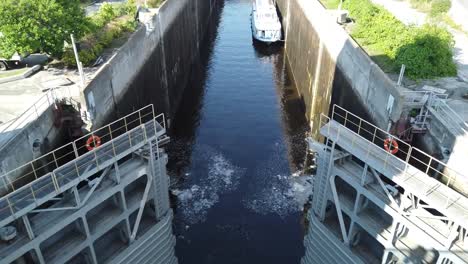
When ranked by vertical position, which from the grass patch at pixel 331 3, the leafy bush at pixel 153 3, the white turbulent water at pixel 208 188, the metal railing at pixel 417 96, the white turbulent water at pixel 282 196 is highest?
the leafy bush at pixel 153 3

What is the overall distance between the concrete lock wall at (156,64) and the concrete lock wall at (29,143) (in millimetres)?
1785

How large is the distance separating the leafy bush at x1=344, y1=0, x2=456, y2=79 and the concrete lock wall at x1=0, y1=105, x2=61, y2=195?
17266mm

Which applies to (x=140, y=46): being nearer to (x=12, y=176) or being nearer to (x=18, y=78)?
(x=18, y=78)

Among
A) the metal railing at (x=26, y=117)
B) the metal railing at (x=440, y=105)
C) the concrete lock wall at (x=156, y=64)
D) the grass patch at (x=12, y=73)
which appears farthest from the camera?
the grass patch at (x=12, y=73)

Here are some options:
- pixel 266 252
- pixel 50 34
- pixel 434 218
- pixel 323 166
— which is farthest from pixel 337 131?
pixel 50 34

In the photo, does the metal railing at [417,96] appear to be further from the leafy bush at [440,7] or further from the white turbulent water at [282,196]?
the leafy bush at [440,7]

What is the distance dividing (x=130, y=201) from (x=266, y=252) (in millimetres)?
8349

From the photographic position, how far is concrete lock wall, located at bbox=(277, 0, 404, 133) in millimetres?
18416

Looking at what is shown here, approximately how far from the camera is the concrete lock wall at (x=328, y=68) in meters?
18.4

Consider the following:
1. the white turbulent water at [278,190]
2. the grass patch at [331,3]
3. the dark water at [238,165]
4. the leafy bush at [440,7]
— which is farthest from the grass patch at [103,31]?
the leafy bush at [440,7]

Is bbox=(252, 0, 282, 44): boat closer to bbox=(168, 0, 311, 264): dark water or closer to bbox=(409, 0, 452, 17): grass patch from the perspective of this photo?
bbox=(168, 0, 311, 264): dark water

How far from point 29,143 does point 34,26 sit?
24.4 ft

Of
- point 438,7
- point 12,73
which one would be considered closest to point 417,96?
point 438,7

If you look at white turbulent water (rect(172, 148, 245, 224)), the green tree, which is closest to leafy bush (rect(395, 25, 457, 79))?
white turbulent water (rect(172, 148, 245, 224))
